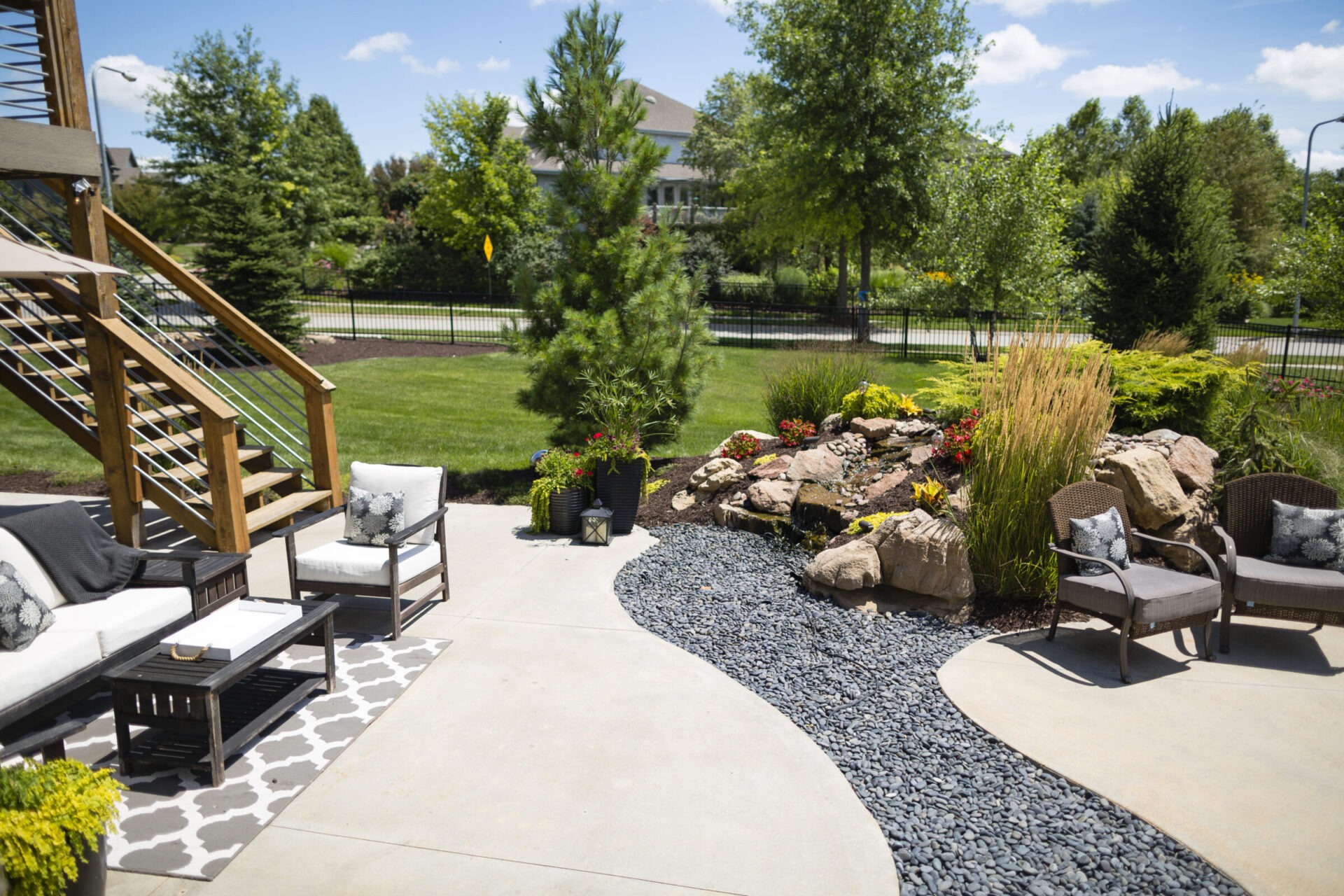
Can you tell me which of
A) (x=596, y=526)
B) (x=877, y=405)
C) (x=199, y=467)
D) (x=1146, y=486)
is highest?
(x=877, y=405)

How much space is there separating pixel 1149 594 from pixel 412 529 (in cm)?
444

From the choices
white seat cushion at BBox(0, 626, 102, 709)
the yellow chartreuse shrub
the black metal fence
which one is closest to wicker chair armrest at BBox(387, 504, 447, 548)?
white seat cushion at BBox(0, 626, 102, 709)

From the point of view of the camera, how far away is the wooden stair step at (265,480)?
6.98 meters

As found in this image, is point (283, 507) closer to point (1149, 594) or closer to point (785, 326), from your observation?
point (1149, 594)

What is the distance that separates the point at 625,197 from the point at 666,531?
3554mm

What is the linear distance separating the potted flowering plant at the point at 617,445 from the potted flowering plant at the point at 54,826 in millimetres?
5031

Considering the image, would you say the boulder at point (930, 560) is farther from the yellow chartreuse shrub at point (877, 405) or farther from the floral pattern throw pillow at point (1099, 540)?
the yellow chartreuse shrub at point (877, 405)

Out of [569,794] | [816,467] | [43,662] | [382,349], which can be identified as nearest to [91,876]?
[43,662]

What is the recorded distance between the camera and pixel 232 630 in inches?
157

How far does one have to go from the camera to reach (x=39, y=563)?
449 centimetres

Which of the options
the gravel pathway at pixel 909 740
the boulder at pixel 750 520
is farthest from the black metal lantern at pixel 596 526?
the boulder at pixel 750 520

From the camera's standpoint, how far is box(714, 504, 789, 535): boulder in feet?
23.6

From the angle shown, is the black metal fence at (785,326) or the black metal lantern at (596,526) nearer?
the black metal lantern at (596,526)

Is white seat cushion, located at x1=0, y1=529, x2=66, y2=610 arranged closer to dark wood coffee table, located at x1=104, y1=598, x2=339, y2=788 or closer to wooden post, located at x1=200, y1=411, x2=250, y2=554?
dark wood coffee table, located at x1=104, y1=598, x2=339, y2=788
